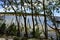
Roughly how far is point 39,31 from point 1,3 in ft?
3.29

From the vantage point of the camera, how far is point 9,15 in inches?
200

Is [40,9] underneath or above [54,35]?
above

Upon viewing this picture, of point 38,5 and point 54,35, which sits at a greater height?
point 38,5

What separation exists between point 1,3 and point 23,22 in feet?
2.04

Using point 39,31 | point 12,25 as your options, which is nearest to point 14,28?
point 12,25

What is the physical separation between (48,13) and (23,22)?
60 cm

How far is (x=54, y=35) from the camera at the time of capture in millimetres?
5023

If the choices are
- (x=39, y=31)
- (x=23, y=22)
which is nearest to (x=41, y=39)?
(x=39, y=31)

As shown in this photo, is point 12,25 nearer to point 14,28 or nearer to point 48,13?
point 14,28

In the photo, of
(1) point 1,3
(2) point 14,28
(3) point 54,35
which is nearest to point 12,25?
(2) point 14,28

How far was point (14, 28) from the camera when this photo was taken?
5.06 meters

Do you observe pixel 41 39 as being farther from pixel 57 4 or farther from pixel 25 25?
pixel 57 4

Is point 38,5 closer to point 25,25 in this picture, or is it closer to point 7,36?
point 25,25

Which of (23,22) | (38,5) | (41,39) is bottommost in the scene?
(41,39)
